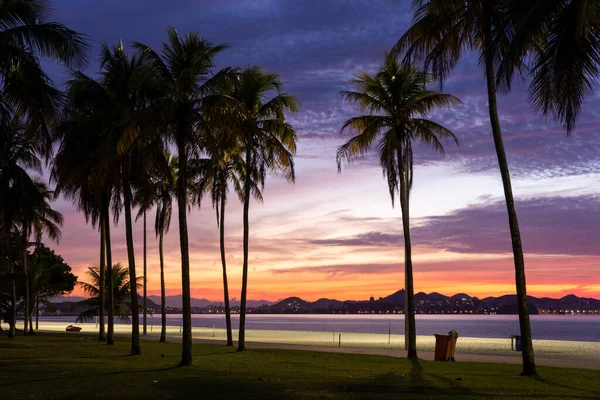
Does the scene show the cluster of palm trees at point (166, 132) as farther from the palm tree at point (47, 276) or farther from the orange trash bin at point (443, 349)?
the palm tree at point (47, 276)

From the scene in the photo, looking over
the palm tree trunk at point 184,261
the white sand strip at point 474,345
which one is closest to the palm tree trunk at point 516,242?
the white sand strip at point 474,345

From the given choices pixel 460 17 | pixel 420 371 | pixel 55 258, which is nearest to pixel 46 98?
pixel 460 17

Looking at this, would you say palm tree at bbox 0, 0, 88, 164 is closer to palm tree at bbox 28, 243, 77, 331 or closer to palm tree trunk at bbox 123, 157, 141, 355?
palm tree trunk at bbox 123, 157, 141, 355

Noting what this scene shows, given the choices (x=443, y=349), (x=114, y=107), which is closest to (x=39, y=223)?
(x=114, y=107)

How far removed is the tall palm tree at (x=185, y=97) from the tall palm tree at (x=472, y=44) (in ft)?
21.1

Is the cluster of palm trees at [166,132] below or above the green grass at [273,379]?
above

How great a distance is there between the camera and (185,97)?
21297mm

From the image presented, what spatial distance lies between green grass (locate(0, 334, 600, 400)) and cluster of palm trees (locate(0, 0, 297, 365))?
107 inches

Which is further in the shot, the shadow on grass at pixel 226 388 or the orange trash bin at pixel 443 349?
the orange trash bin at pixel 443 349

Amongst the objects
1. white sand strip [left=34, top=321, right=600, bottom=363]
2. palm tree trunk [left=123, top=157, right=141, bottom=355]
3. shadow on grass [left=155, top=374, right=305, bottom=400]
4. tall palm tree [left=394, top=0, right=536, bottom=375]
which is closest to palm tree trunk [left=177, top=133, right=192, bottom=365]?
shadow on grass [left=155, top=374, right=305, bottom=400]

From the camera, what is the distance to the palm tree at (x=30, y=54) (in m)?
18.0

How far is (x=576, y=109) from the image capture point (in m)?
15.0

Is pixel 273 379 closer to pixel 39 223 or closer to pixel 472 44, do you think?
pixel 472 44

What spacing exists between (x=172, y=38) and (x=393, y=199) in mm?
10762
